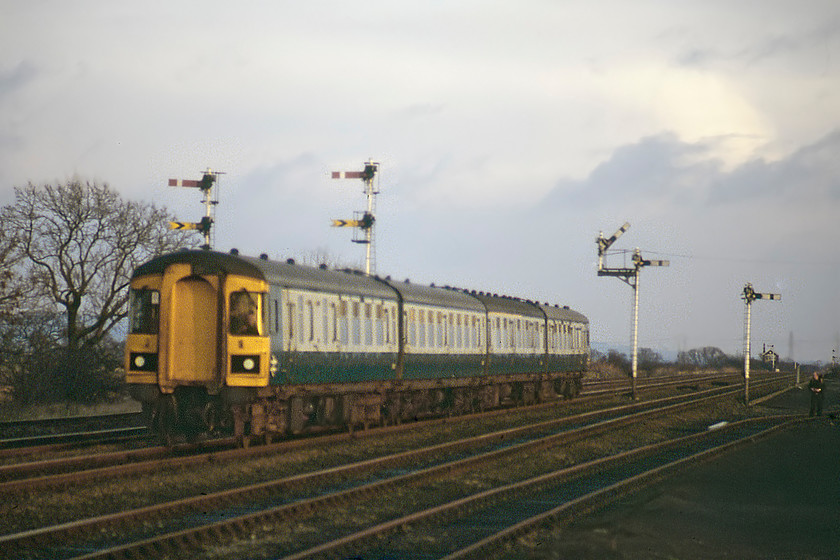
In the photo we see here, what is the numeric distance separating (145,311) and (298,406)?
10.7 ft

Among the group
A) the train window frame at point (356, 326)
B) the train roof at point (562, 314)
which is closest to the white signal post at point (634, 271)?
the train roof at point (562, 314)

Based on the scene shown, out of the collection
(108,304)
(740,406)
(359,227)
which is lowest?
(740,406)

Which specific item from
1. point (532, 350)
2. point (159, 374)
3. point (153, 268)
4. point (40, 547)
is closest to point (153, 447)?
point (159, 374)

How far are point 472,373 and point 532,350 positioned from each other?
568 cm

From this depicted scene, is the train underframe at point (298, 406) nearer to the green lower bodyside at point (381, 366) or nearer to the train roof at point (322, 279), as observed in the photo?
the green lower bodyside at point (381, 366)

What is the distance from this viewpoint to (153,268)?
18.2m

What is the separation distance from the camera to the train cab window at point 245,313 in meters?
17.7

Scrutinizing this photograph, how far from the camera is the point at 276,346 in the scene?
1822 cm

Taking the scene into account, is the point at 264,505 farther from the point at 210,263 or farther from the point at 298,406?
the point at 298,406

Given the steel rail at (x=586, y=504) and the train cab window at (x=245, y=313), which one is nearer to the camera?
the steel rail at (x=586, y=504)

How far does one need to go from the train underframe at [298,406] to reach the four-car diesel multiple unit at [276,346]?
0.02m

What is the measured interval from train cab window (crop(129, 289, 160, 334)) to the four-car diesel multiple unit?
2cm

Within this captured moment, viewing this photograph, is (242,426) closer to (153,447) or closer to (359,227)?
(153,447)

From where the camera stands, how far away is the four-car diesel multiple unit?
1769 cm
